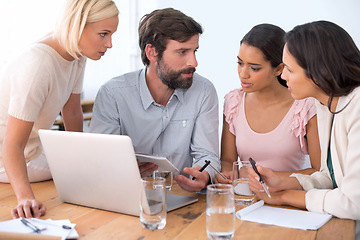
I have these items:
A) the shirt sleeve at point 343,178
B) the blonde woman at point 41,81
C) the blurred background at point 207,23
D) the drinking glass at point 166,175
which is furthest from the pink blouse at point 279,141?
the blurred background at point 207,23

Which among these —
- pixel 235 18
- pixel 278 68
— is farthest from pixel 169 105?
pixel 235 18

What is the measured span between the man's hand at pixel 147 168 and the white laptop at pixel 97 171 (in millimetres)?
124

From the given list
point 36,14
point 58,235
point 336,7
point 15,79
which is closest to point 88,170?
point 58,235

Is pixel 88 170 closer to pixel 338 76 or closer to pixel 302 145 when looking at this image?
pixel 338 76

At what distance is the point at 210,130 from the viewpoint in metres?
2.07

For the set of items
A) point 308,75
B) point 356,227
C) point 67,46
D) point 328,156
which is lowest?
point 356,227

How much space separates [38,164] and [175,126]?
676 mm

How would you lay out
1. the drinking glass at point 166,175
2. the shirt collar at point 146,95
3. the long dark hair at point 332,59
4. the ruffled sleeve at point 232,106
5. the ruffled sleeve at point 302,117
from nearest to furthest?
the long dark hair at point 332,59 → the drinking glass at point 166,175 → the ruffled sleeve at point 302,117 → the shirt collar at point 146,95 → the ruffled sleeve at point 232,106

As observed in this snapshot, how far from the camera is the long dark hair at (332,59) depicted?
1431mm

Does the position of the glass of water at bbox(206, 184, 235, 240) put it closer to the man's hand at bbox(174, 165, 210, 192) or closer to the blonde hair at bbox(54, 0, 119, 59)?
the man's hand at bbox(174, 165, 210, 192)

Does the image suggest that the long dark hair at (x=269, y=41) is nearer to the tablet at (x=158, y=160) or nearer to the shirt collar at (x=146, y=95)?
the shirt collar at (x=146, y=95)

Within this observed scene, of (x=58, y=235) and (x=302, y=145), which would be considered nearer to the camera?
(x=58, y=235)

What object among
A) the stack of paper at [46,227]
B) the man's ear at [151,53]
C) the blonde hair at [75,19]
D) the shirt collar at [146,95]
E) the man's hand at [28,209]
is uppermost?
→ the blonde hair at [75,19]

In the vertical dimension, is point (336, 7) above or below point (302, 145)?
above
